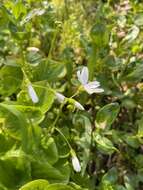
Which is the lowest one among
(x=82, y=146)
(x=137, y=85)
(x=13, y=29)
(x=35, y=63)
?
(x=137, y=85)

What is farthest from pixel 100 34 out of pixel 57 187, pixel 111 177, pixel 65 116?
pixel 57 187

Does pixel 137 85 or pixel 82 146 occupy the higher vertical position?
pixel 82 146

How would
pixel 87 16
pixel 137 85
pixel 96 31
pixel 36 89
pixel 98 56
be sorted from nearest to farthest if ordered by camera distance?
pixel 36 89 → pixel 96 31 → pixel 98 56 → pixel 137 85 → pixel 87 16

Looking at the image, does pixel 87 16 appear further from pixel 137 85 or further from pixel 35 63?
pixel 35 63

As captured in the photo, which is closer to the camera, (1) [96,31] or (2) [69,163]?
(2) [69,163]

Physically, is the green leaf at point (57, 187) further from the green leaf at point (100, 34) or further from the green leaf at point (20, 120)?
the green leaf at point (100, 34)

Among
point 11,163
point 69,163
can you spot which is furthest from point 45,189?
point 69,163

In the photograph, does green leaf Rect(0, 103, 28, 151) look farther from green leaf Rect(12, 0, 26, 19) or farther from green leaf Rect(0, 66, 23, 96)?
green leaf Rect(12, 0, 26, 19)

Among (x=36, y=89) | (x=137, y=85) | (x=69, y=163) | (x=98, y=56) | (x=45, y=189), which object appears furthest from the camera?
(x=137, y=85)
